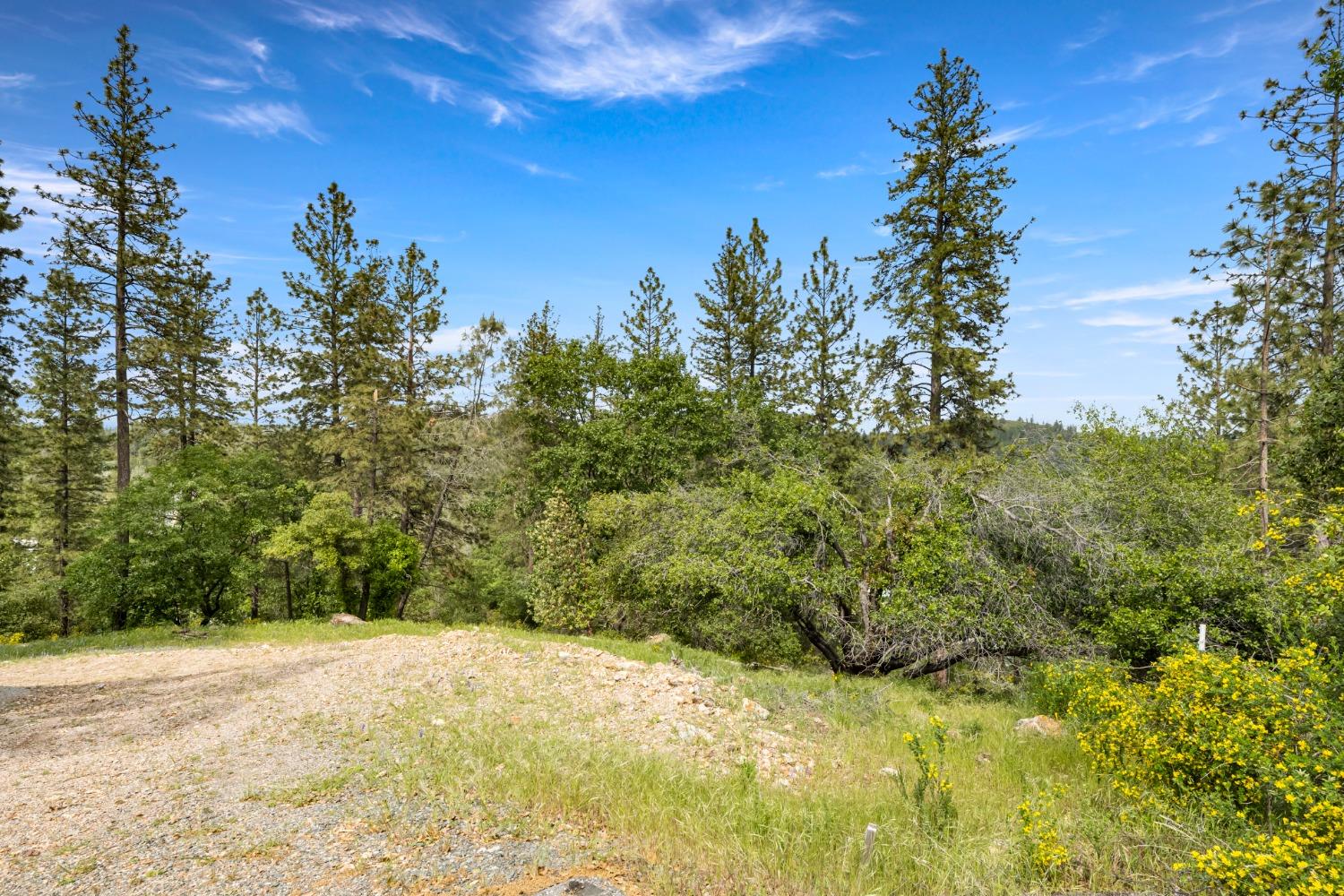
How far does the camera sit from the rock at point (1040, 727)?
7844mm

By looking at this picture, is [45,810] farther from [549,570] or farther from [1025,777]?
[549,570]

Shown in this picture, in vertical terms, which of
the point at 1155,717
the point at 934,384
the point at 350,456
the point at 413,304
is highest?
the point at 413,304

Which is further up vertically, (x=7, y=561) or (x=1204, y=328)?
(x=1204, y=328)

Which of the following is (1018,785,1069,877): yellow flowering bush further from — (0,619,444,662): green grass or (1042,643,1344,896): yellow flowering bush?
(0,619,444,662): green grass

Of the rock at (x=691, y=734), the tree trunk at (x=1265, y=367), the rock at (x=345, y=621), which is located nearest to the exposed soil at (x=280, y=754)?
the rock at (x=691, y=734)

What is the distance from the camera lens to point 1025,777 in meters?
6.02

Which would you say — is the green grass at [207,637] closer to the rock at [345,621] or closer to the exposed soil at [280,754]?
the rock at [345,621]

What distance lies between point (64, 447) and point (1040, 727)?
31.9 m

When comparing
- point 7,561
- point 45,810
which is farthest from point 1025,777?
point 7,561

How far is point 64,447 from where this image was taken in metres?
21.6

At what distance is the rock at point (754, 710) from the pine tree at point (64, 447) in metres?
A: 21.1

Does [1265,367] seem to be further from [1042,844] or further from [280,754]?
[280,754]

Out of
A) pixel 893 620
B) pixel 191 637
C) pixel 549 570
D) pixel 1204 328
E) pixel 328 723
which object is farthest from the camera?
pixel 549 570

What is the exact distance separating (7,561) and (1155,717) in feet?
113
